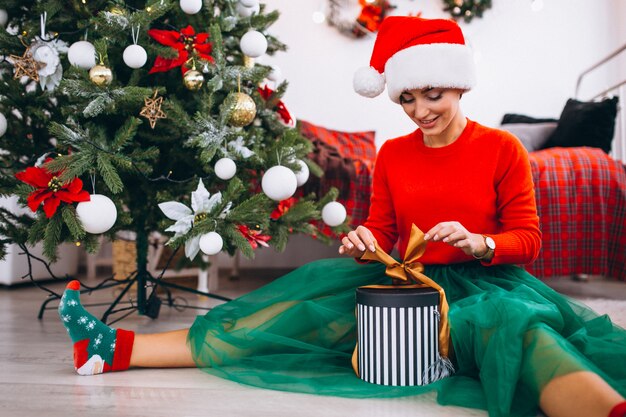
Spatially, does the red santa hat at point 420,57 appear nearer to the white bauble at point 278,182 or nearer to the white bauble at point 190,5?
the white bauble at point 278,182

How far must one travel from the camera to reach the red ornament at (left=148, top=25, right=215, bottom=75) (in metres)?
1.37

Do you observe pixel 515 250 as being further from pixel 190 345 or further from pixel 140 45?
pixel 140 45

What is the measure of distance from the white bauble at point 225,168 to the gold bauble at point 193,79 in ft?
0.63

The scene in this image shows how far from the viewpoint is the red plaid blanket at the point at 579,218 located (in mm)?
2004

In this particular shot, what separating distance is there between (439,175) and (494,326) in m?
0.35

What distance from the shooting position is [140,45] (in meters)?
1.38

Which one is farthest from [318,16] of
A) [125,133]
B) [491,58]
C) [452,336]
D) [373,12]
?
[452,336]

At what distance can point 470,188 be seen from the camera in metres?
1.11

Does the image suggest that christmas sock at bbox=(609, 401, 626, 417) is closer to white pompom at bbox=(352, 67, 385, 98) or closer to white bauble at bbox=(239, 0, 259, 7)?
white pompom at bbox=(352, 67, 385, 98)

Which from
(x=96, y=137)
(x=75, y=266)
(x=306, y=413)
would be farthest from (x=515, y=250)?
(x=75, y=266)

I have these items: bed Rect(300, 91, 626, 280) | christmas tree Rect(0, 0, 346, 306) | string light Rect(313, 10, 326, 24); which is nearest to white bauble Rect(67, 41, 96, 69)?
christmas tree Rect(0, 0, 346, 306)

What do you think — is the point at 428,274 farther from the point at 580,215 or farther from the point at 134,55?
the point at 580,215

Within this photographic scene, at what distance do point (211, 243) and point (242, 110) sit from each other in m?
0.34

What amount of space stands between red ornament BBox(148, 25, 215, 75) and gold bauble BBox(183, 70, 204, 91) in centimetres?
3
